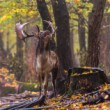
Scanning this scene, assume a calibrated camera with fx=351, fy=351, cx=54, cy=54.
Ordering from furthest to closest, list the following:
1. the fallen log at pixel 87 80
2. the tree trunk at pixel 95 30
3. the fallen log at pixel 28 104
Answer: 1. the tree trunk at pixel 95 30
2. the fallen log at pixel 87 80
3. the fallen log at pixel 28 104

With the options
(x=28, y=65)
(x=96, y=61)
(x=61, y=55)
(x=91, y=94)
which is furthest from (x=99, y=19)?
(x=28, y=65)

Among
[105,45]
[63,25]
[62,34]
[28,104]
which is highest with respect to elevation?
[63,25]

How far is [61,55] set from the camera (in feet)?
46.2

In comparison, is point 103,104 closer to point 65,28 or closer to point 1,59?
point 65,28

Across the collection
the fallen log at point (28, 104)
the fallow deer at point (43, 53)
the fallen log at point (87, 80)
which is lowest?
the fallen log at point (28, 104)

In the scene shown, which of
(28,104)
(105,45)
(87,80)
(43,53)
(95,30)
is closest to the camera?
(28,104)

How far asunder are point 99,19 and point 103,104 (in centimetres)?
420

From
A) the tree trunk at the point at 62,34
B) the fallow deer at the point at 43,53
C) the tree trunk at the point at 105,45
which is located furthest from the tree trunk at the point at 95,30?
the tree trunk at the point at 105,45

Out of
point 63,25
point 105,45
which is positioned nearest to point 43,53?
point 63,25

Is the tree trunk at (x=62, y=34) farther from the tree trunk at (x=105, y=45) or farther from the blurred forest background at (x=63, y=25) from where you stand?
the tree trunk at (x=105, y=45)

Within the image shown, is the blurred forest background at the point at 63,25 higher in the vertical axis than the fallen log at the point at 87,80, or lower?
higher

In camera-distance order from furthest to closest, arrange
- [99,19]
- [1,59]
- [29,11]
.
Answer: [1,59]
[29,11]
[99,19]

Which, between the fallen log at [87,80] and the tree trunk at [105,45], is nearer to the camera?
the fallen log at [87,80]

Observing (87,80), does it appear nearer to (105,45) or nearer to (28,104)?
(28,104)
